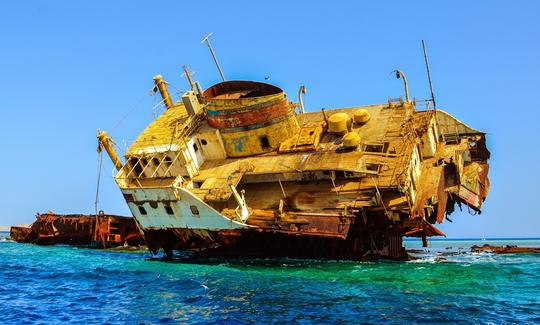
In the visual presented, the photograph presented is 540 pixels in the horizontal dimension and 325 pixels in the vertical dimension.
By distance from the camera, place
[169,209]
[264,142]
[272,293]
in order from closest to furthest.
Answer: [272,293] < [169,209] < [264,142]

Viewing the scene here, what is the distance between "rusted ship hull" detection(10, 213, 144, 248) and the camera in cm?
4281

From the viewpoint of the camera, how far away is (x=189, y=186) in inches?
1107

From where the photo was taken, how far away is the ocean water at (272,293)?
13719mm

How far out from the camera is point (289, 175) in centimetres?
2633

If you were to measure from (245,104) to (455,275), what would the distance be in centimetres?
Result: 1342

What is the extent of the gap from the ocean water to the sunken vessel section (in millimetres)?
1604

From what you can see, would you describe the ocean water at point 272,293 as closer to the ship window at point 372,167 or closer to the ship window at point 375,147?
the ship window at point 372,167

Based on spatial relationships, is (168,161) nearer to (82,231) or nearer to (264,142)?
(264,142)

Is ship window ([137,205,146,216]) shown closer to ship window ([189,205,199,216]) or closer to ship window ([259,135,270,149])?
ship window ([189,205,199,216])

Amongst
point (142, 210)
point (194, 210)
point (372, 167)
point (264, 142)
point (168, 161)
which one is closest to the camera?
point (194, 210)

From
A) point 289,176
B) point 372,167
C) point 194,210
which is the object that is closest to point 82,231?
point 194,210

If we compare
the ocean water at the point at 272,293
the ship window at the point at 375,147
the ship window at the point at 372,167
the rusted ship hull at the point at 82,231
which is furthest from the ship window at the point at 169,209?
the rusted ship hull at the point at 82,231

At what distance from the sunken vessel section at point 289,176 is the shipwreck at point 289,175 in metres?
0.06

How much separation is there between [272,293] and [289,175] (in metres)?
10.3
